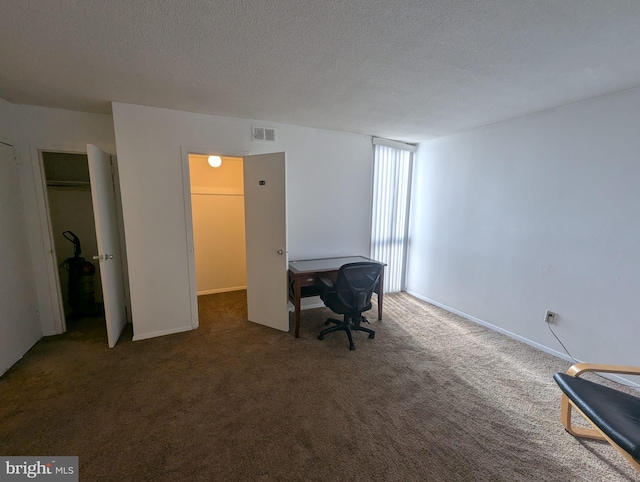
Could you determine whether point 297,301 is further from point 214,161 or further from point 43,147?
point 43,147

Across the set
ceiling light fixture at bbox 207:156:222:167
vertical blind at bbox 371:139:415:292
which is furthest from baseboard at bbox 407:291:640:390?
ceiling light fixture at bbox 207:156:222:167

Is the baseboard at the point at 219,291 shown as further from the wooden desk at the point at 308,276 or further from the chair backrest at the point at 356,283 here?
the chair backrest at the point at 356,283

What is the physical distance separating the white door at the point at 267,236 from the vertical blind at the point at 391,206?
1.77 m

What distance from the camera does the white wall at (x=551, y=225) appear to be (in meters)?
2.21

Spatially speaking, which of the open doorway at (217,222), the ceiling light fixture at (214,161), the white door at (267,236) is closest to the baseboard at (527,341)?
the white door at (267,236)

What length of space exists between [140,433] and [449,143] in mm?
4505

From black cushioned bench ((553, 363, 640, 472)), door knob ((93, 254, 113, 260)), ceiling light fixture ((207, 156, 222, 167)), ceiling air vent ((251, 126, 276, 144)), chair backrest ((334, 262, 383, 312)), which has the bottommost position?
black cushioned bench ((553, 363, 640, 472))

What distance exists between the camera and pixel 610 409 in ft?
Answer: 4.78

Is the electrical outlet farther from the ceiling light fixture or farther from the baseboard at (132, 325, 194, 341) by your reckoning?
the ceiling light fixture

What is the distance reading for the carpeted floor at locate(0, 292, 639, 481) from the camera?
4.93ft

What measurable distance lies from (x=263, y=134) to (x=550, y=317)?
3787 millimetres

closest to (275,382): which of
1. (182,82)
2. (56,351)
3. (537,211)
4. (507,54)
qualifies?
(56,351)

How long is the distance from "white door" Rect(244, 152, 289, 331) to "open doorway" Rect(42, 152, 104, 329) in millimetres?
2168

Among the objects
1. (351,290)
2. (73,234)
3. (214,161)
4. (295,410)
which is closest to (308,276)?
(351,290)
